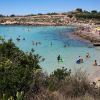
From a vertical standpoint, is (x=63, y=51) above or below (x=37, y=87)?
below

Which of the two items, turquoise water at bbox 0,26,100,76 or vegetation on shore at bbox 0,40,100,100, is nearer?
vegetation on shore at bbox 0,40,100,100

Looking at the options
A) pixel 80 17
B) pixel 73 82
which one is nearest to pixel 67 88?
pixel 73 82

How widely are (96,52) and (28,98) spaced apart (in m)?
36.4

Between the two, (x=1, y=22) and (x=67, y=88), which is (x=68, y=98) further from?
(x=1, y=22)

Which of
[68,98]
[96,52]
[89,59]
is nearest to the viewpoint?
[68,98]

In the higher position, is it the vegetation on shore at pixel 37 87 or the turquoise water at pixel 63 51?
the vegetation on shore at pixel 37 87

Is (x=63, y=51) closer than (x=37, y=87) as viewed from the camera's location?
No

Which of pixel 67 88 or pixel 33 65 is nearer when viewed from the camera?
pixel 67 88

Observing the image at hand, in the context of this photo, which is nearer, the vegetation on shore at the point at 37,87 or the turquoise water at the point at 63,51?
the vegetation on shore at the point at 37,87

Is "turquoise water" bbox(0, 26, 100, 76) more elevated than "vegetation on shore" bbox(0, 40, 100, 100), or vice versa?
"vegetation on shore" bbox(0, 40, 100, 100)

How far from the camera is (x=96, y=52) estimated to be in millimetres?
43469

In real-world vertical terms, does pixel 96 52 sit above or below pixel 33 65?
below

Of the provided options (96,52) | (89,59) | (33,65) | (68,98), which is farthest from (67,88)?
(96,52)

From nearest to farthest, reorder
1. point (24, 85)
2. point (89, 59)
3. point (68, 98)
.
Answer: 1. point (68, 98)
2. point (24, 85)
3. point (89, 59)
